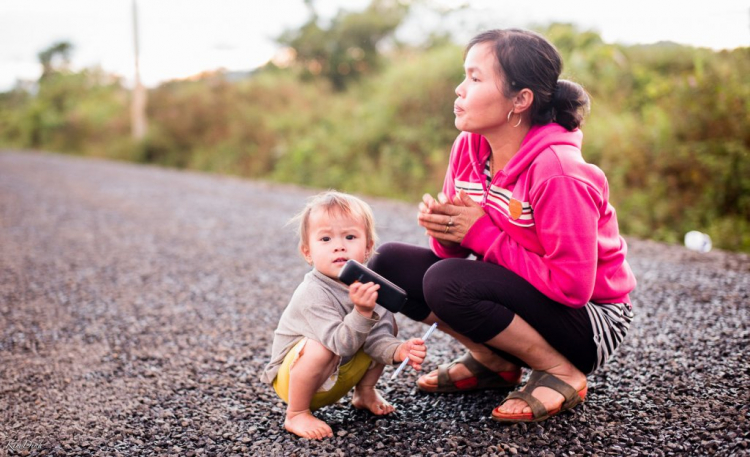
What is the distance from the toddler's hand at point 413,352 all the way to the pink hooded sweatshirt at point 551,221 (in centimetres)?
44

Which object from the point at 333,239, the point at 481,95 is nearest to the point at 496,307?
the point at 333,239

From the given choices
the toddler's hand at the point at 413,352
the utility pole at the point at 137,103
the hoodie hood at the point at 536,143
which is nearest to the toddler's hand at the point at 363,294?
the toddler's hand at the point at 413,352

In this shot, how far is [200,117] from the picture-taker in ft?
54.7

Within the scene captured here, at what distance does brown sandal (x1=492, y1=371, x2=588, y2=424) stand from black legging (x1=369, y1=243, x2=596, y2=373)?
0.34 feet

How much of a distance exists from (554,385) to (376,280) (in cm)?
78

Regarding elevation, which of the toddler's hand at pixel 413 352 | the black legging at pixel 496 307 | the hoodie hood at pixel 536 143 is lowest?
the toddler's hand at pixel 413 352

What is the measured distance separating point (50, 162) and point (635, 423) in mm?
15750

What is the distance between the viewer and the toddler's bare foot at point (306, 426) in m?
2.12

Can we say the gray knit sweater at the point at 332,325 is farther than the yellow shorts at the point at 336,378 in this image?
No

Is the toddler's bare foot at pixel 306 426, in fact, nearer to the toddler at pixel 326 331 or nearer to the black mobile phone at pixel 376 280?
the toddler at pixel 326 331

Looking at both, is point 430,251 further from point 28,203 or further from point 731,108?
point 28,203

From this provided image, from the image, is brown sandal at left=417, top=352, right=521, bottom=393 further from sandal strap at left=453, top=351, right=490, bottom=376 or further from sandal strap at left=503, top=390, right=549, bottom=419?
sandal strap at left=503, top=390, right=549, bottom=419

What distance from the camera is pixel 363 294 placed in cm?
193

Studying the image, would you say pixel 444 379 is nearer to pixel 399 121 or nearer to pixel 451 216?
pixel 451 216
